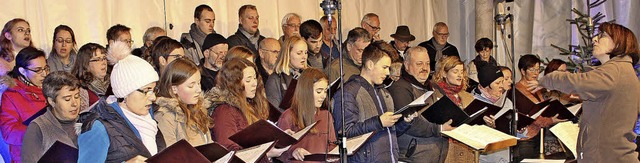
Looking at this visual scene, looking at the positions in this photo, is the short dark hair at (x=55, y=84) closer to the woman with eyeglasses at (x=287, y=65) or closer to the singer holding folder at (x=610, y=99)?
the woman with eyeglasses at (x=287, y=65)

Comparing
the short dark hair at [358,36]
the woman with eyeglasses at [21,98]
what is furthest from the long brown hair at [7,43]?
the short dark hair at [358,36]

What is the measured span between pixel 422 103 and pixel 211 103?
1.16 metres

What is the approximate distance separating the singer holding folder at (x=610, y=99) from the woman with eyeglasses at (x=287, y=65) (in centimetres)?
181

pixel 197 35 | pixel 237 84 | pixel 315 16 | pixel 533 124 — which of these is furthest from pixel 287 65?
pixel 315 16

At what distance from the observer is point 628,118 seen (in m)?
5.65

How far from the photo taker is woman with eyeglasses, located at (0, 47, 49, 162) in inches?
209

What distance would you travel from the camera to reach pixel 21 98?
5395 millimetres

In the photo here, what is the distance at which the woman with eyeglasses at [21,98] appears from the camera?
5297mm

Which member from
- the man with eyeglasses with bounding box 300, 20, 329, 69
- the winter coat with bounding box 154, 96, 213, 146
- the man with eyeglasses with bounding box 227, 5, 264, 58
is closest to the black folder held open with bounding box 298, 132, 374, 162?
the winter coat with bounding box 154, 96, 213, 146

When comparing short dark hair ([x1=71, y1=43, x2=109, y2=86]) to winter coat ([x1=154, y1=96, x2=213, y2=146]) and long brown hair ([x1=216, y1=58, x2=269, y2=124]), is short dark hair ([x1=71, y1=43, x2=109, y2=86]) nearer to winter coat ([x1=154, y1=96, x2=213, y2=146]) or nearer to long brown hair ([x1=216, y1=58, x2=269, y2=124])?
long brown hair ([x1=216, y1=58, x2=269, y2=124])

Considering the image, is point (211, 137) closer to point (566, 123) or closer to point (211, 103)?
point (211, 103)

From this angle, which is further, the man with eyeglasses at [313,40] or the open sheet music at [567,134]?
the man with eyeglasses at [313,40]

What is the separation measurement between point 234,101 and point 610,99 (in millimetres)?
2332

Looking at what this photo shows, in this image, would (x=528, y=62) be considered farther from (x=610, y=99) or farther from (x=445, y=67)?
(x=610, y=99)
